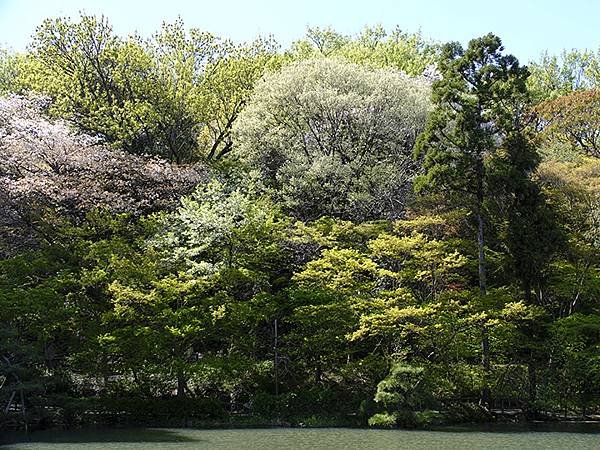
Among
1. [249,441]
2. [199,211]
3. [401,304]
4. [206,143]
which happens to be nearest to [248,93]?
[206,143]

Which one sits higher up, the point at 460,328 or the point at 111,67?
the point at 111,67

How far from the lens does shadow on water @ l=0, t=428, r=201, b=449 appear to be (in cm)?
1455

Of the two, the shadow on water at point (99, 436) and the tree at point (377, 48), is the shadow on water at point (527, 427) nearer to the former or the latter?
the shadow on water at point (99, 436)

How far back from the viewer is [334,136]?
76.5 ft

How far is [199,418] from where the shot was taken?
58.4 ft

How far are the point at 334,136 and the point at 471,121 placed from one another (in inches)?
200

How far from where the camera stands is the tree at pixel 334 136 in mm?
22375

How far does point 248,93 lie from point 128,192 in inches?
259

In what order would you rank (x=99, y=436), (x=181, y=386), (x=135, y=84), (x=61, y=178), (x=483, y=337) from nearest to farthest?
(x=99, y=436) < (x=181, y=386) < (x=483, y=337) < (x=61, y=178) < (x=135, y=84)

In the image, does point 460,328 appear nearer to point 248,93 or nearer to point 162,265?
point 162,265

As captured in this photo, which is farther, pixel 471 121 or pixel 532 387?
pixel 471 121

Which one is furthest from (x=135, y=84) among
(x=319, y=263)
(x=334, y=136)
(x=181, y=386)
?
(x=181, y=386)

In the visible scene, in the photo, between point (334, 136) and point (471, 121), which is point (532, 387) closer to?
point (471, 121)

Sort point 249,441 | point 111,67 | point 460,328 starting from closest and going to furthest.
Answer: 1. point 249,441
2. point 460,328
3. point 111,67
